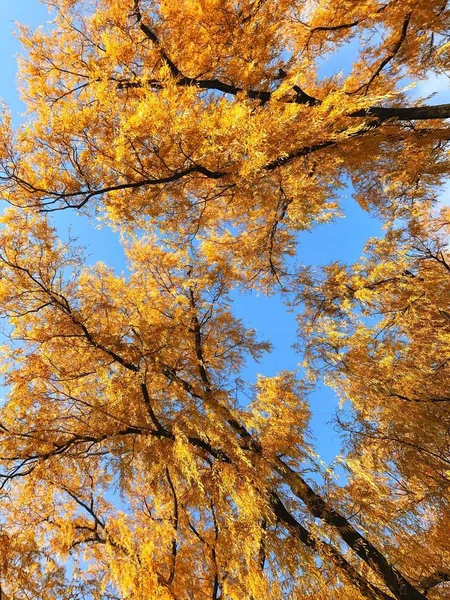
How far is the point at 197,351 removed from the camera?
462cm

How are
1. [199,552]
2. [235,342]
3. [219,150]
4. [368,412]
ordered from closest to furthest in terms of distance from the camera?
[219,150] → [199,552] → [368,412] → [235,342]

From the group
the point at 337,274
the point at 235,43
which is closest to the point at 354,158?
the point at 235,43

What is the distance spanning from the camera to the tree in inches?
100

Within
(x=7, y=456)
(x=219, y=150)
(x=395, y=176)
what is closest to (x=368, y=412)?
(x=395, y=176)

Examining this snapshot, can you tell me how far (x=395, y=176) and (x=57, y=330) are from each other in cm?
411

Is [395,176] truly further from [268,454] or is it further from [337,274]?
[268,454]

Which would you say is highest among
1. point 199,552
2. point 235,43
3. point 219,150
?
point 235,43

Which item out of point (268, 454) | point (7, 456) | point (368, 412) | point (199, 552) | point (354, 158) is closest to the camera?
point (7, 456)

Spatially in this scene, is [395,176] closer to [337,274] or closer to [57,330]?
[337,274]

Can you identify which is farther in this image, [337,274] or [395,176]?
[337,274]

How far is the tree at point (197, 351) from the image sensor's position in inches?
100

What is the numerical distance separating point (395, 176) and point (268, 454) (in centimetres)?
349

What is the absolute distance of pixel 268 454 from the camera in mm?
3141

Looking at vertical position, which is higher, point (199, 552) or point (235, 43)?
point (235, 43)
